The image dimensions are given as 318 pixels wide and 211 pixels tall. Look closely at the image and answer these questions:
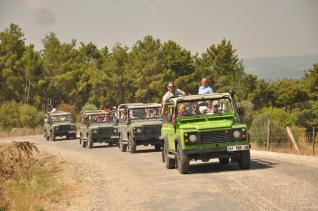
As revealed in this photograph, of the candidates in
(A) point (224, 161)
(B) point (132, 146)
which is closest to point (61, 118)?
(B) point (132, 146)

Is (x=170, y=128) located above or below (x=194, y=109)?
below

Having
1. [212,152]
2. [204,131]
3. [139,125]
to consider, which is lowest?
[212,152]

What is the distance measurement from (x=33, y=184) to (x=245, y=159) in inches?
220

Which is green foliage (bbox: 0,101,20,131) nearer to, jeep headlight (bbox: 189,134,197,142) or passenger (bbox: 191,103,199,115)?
passenger (bbox: 191,103,199,115)

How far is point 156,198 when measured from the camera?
1199cm

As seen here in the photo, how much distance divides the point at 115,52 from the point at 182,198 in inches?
2971

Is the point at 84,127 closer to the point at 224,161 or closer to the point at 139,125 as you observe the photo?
the point at 139,125

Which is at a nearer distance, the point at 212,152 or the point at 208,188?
the point at 208,188

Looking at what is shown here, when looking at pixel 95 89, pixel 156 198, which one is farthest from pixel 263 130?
pixel 95 89

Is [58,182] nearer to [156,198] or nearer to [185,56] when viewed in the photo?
[156,198]

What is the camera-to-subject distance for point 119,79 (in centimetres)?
8069

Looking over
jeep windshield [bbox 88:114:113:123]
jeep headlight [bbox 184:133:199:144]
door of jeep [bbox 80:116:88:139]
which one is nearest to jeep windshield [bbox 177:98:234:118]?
jeep headlight [bbox 184:133:199:144]

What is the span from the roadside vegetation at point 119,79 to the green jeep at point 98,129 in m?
35.7

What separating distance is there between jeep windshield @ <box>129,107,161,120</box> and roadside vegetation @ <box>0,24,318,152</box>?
41888 millimetres
